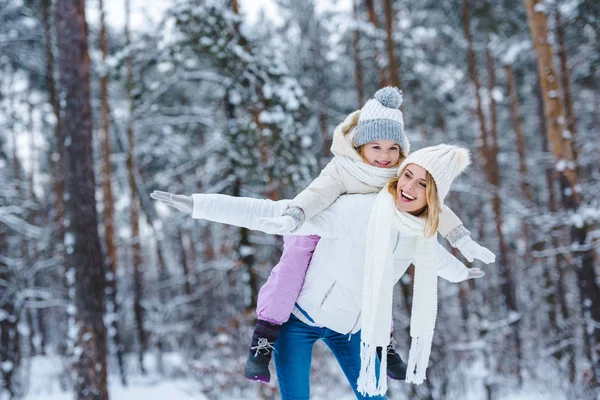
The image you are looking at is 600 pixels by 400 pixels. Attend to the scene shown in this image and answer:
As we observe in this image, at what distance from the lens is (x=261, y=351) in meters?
2.44

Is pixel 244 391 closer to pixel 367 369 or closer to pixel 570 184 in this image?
pixel 570 184

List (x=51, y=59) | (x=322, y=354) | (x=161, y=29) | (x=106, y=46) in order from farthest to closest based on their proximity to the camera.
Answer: (x=106, y=46) < (x=51, y=59) < (x=322, y=354) < (x=161, y=29)

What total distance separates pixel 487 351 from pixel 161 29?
7924 mm

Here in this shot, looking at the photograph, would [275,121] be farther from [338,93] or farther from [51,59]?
[338,93]

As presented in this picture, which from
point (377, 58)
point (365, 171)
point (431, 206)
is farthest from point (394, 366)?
point (377, 58)

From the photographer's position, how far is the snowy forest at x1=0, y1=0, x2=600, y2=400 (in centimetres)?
681

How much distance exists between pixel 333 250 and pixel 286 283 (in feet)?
0.94

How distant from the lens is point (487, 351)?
930 centimetres

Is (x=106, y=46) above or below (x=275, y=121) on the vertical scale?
above

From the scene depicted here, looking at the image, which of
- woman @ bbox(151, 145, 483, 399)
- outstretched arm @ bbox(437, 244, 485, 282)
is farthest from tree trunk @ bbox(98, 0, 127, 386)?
outstretched arm @ bbox(437, 244, 485, 282)

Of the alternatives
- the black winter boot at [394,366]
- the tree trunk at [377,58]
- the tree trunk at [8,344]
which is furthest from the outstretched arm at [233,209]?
the tree trunk at [8,344]

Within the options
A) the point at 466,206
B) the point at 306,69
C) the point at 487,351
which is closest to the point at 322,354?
the point at 487,351

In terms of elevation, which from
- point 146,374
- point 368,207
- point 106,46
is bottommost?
point 146,374

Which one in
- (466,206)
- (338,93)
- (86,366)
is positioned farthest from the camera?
(466,206)
